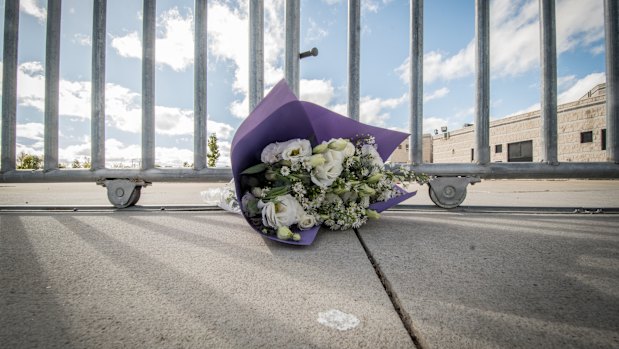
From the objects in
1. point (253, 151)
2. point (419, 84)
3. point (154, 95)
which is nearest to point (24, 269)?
point (253, 151)

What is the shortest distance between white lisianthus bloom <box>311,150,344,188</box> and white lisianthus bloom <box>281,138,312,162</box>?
99 millimetres

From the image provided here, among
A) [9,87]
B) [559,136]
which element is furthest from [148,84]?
[559,136]

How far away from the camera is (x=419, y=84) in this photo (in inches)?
92.2

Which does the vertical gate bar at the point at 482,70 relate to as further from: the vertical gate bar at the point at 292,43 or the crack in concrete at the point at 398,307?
the crack in concrete at the point at 398,307

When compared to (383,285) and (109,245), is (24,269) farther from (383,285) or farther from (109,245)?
(383,285)

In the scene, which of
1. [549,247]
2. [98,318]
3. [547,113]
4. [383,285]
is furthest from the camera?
[547,113]

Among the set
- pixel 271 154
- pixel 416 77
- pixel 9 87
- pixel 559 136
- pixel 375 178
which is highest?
pixel 559 136

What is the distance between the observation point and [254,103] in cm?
236

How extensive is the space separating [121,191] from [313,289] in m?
2.25

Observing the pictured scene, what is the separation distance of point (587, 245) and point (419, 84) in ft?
5.52

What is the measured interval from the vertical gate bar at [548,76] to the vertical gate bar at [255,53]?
254cm

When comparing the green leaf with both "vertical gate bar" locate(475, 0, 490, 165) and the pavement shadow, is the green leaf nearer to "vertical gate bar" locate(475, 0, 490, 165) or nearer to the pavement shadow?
the pavement shadow

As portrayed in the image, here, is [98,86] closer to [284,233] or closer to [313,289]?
[284,233]

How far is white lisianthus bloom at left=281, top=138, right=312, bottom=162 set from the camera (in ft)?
4.32
